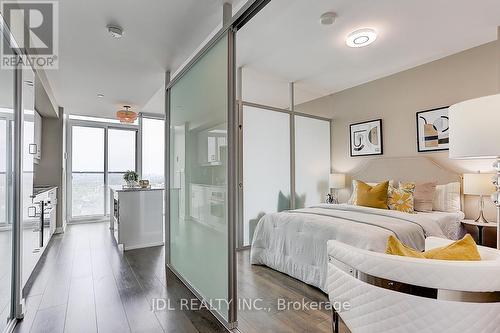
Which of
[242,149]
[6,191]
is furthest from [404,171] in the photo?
[6,191]

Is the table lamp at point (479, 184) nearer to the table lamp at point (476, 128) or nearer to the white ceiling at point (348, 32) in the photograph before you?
the white ceiling at point (348, 32)

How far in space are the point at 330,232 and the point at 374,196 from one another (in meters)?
1.40

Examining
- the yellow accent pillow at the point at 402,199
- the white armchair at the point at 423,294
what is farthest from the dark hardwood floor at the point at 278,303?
the yellow accent pillow at the point at 402,199

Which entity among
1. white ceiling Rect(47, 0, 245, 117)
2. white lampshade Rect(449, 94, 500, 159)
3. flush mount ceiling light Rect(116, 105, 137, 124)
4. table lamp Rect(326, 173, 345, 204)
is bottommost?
table lamp Rect(326, 173, 345, 204)

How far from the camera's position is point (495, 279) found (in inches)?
37.3

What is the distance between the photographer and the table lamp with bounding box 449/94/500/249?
1399mm

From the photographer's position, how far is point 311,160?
16.2ft

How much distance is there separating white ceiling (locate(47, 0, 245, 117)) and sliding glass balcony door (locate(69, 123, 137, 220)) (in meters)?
2.17

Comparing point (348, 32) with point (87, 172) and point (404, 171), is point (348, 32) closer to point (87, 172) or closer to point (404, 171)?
point (404, 171)

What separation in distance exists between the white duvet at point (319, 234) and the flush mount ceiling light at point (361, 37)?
6.45ft

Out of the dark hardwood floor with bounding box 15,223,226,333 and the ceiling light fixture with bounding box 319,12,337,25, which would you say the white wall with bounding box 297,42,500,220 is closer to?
the ceiling light fixture with bounding box 319,12,337,25

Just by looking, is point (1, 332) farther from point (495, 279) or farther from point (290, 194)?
point (290, 194)

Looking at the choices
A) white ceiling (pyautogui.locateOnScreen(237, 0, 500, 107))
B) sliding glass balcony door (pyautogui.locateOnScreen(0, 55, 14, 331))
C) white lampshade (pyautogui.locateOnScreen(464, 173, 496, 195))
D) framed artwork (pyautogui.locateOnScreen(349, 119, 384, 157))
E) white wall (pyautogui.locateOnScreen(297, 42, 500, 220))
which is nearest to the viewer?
sliding glass balcony door (pyautogui.locateOnScreen(0, 55, 14, 331))

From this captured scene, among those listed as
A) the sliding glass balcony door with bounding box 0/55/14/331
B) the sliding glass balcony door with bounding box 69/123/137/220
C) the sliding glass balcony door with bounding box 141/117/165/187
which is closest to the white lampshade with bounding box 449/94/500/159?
the sliding glass balcony door with bounding box 0/55/14/331
